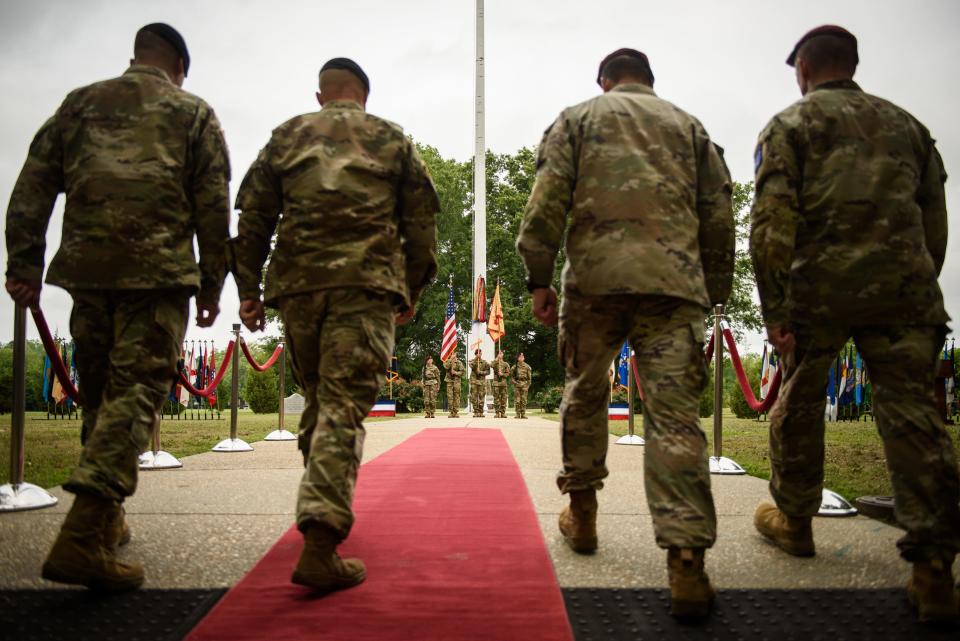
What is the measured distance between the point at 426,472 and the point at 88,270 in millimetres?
3512

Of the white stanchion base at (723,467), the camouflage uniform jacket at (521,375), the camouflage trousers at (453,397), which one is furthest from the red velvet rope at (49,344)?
the camouflage uniform jacket at (521,375)

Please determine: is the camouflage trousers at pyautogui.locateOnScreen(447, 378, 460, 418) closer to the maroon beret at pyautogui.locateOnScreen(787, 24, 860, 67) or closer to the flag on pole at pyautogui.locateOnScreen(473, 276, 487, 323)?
the flag on pole at pyautogui.locateOnScreen(473, 276, 487, 323)

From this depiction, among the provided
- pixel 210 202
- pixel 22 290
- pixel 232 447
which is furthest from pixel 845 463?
pixel 22 290

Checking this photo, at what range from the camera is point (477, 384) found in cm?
2223

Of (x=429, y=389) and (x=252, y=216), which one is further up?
(x=252, y=216)

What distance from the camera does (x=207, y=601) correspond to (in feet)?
8.25

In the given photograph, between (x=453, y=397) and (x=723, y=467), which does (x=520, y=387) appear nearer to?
(x=453, y=397)

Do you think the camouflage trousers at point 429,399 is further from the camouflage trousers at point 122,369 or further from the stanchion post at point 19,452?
the camouflage trousers at point 122,369

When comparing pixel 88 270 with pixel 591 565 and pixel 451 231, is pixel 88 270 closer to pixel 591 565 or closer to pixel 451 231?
pixel 591 565

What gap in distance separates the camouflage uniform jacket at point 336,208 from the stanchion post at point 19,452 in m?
2.14

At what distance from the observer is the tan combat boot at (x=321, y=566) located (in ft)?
8.46

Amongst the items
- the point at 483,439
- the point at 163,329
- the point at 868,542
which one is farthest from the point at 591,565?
the point at 483,439

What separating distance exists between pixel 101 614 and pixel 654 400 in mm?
2070

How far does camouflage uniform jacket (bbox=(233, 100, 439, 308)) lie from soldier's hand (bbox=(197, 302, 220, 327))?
0.21 meters
